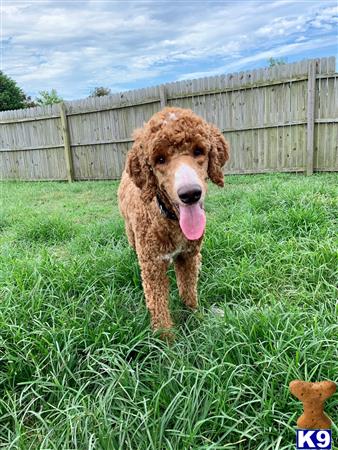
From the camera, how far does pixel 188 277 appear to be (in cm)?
256

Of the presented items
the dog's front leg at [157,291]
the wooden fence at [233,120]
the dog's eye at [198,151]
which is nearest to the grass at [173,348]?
the dog's front leg at [157,291]

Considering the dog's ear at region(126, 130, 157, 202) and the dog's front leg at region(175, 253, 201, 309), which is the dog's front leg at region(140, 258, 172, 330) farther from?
the dog's ear at region(126, 130, 157, 202)

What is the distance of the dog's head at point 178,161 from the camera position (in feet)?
5.87

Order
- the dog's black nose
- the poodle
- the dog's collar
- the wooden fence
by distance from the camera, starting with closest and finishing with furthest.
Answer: the dog's black nose < the poodle < the dog's collar < the wooden fence

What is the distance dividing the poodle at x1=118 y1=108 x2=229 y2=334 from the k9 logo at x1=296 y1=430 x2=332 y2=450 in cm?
108

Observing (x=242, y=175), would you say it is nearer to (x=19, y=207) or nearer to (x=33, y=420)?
(x=19, y=207)

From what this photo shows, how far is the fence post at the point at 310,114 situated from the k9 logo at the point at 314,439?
6980mm

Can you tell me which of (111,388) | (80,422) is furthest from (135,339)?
(80,422)

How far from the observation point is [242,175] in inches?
324

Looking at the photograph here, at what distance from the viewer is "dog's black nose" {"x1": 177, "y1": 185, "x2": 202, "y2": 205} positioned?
174 centimetres

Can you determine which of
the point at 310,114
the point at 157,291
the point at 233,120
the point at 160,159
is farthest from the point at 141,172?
the point at 233,120

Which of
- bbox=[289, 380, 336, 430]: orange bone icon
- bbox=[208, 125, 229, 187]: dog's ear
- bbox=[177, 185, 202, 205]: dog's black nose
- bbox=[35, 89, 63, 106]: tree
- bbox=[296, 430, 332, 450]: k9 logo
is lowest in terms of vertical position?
bbox=[296, 430, 332, 450]: k9 logo

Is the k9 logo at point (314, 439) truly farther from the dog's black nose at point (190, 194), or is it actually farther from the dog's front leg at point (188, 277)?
the dog's front leg at point (188, 277)

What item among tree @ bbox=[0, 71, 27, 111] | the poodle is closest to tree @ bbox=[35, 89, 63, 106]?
tree @ bbox=[0, 71, 27, 111]
